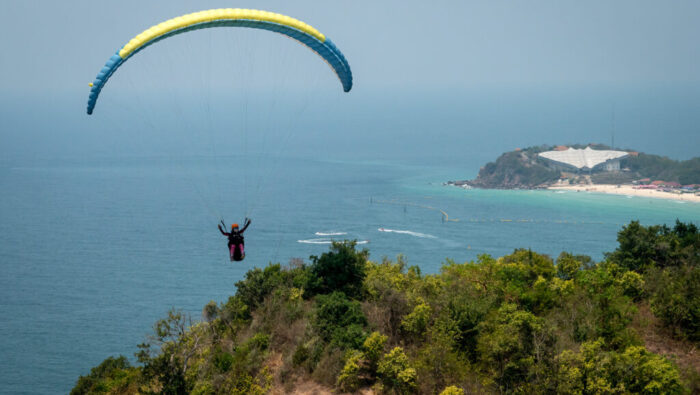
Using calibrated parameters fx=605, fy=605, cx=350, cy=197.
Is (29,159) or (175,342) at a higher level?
→ (29,159)

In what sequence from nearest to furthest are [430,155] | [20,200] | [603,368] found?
[603,368] < [20,200] < [430,155]

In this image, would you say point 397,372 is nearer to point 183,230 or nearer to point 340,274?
point 340,274

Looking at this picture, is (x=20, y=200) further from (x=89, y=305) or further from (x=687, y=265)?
(x=687, y=265)

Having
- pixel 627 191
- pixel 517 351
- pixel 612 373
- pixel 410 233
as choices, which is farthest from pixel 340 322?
pixel 627 191

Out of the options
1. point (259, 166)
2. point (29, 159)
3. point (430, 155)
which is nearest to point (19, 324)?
point (259, 166)

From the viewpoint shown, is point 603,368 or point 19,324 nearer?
point 603,368

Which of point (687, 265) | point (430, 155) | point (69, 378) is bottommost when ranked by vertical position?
point (69, 378)

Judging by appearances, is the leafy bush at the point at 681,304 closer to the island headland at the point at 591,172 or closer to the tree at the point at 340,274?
the tree at the point at 340,274

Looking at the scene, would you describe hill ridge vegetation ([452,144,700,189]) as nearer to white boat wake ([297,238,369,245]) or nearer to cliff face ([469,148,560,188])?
cliff face ([469,148,560,188])
